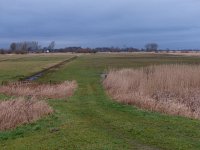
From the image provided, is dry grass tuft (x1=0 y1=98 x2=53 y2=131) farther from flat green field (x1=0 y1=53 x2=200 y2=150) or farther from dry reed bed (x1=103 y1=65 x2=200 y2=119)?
dry reed bed (x1=103 y1=65 x2=200 y2=119)

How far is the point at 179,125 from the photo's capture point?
1232cm

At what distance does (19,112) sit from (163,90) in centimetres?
1297

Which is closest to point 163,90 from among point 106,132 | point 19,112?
point 19,112

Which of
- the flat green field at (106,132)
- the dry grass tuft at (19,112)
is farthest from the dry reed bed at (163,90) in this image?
the dry grass tuft at (19,112)

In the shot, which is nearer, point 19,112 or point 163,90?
point 19,112

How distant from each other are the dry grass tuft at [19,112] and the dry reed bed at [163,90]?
15.8ft

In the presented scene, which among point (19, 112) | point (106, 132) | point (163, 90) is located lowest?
point (163, 90)

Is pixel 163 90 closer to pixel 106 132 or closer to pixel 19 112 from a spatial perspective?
pixel 19 112

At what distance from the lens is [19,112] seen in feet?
44.1

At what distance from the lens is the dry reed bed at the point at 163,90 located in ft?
56.4

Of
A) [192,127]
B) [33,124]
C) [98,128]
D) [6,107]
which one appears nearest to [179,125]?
[192,127]

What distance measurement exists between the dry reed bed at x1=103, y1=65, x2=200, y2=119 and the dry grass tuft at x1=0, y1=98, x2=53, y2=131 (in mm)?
4811

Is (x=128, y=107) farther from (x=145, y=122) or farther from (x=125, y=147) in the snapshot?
(x=125, y=147)

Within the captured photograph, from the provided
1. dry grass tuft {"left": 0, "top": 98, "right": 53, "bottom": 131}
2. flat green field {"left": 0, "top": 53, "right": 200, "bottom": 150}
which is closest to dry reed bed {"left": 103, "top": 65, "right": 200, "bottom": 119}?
flat green field {"left": 0, "top": 53, "right": 200, "bottom": 150}
